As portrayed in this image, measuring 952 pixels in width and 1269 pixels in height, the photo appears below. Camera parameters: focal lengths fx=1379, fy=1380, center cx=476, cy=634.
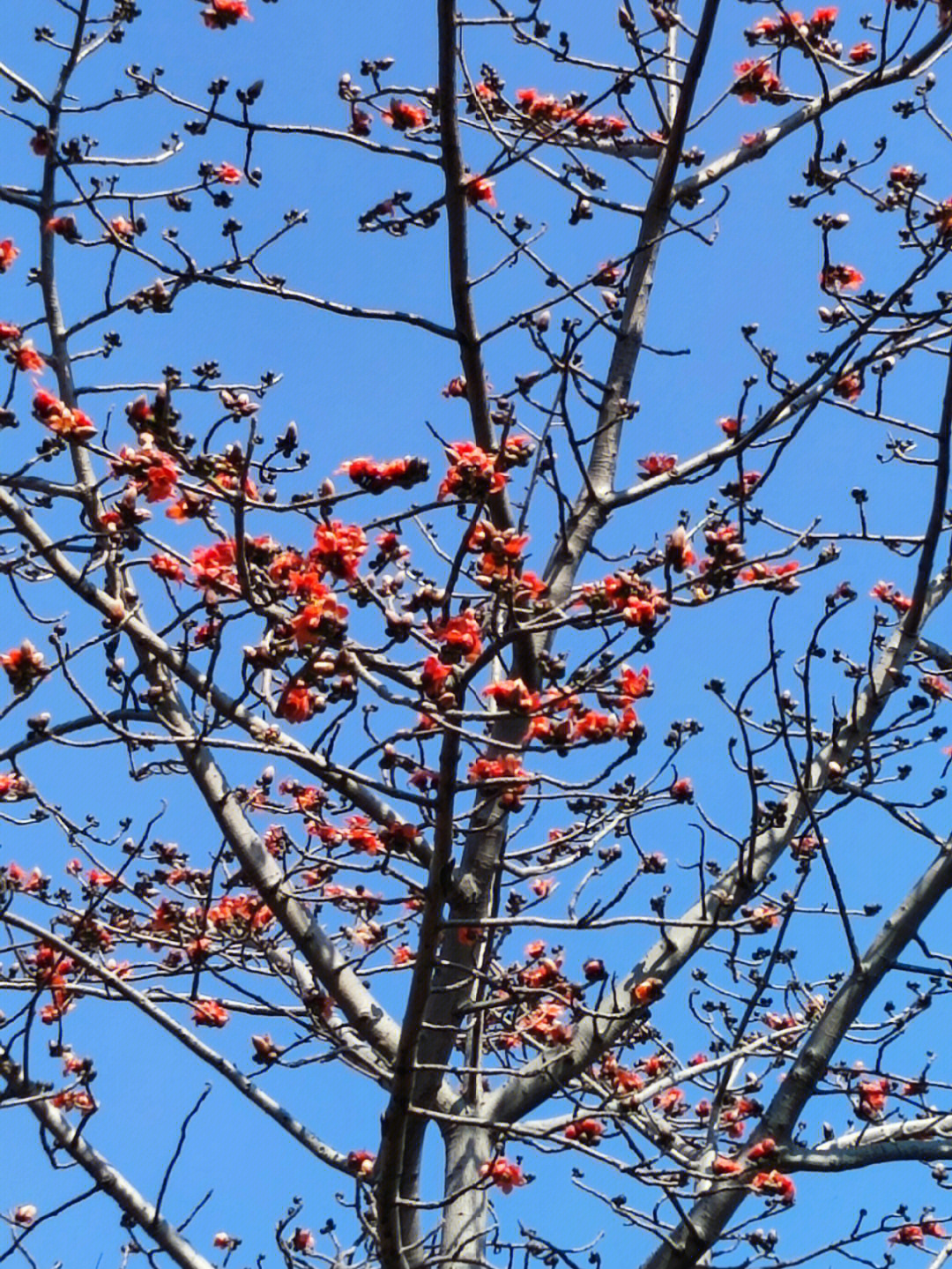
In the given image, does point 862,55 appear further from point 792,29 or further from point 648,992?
point 648,992

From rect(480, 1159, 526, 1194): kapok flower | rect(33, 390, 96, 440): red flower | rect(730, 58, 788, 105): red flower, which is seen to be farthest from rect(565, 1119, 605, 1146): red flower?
rect(730, 58, 788, 105): red flower

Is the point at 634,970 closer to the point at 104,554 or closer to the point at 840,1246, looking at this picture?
the point at 840,1246

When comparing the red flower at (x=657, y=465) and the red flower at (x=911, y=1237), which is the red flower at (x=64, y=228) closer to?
the red flower at (x=657, y=465)

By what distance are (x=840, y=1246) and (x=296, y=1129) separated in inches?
83.0

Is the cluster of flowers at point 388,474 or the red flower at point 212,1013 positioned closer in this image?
the cluster of flowers at point 388,474

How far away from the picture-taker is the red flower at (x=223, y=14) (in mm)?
5781

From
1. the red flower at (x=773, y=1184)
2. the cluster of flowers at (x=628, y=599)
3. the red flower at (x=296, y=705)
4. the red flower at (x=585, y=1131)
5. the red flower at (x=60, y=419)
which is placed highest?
the red flower at (x=60, y=419)

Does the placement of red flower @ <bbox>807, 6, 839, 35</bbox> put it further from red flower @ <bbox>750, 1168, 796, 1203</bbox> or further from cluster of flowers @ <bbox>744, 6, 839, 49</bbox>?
red flower @ <bbox>750, 1168, 796, 1203</bbox>

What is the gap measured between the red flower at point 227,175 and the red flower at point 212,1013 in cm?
353

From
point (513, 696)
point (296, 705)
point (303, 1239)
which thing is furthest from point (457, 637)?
point (303, 1239)

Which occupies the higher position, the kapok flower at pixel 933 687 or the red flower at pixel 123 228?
the red flower at pixel 123 228

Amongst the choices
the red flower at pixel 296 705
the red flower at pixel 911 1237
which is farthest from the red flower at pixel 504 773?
the red flower at pixel 911 1237

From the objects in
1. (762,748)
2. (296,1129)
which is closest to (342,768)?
(762,748)

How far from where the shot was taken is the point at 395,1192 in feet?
14.7
